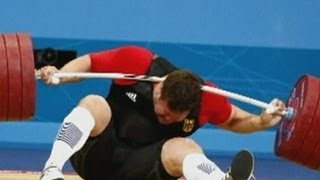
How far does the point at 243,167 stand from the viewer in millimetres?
2357

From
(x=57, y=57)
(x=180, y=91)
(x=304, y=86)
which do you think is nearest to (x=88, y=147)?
(x=180, y=91)

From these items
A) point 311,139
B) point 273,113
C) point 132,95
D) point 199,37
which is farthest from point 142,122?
point 199,37

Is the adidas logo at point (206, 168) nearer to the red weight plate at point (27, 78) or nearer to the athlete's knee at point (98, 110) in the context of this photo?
the athlete's knee at point (98, 110)

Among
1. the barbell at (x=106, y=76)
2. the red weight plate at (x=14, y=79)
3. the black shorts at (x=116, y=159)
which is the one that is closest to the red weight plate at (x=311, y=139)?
the barbell at (x=106, y=76)

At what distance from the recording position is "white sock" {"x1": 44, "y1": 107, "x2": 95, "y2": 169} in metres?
2.48

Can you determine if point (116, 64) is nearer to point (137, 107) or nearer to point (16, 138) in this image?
point (137, 107)

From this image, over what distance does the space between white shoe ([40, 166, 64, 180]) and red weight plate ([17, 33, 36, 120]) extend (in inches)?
12.7

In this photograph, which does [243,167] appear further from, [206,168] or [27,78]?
[27,78]

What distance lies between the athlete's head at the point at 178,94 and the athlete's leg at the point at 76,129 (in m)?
0.20

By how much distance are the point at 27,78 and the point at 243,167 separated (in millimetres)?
779

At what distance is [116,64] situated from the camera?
9.42 feet

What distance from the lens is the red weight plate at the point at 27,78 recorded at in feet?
8.71

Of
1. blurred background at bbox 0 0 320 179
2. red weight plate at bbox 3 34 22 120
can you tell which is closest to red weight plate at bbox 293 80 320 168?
red weight plate at bbox 3 34 22 120

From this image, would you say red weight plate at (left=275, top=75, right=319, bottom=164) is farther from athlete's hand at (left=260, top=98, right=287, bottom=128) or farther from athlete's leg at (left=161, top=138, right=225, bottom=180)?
athlete's leg at (left=161, top=138, right=225, bottom=180)
